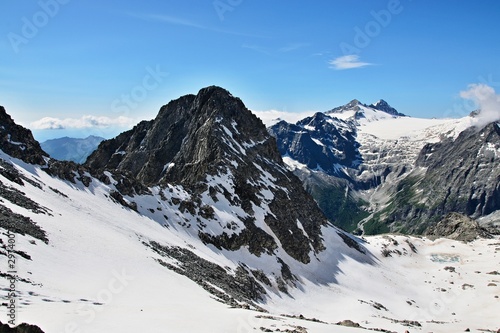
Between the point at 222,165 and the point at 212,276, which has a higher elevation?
the point at 222,165

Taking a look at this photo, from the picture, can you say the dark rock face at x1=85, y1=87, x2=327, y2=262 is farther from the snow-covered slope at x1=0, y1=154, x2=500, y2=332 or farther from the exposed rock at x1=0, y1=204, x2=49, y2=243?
the exposed rock at x1=0, y1=204, x2=49, y2=243

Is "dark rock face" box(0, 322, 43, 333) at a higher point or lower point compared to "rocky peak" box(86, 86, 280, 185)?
lower

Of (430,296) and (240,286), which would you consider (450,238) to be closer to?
(430,296)

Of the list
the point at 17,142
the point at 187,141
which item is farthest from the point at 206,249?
the point at 187,141

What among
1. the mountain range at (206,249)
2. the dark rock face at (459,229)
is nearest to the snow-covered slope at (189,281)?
the mountain range at (206,249)

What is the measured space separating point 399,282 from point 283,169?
54.3 metres

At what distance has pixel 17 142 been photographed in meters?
77.8

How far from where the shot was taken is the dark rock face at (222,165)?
98.8m

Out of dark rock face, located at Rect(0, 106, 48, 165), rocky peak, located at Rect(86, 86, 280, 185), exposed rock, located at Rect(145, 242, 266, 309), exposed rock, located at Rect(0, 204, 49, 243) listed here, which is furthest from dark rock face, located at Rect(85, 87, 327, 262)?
exposed rock, located at Rect(0, 204, 49, 243)

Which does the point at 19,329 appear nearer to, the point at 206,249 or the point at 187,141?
the point at 206,249

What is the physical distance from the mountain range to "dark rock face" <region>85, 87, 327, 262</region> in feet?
1.78

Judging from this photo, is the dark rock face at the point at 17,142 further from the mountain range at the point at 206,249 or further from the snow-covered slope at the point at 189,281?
the snow-covered slope at the point at 189,281

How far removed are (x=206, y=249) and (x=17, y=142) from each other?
42040 mm

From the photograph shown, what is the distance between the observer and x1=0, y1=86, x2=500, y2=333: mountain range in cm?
3286
